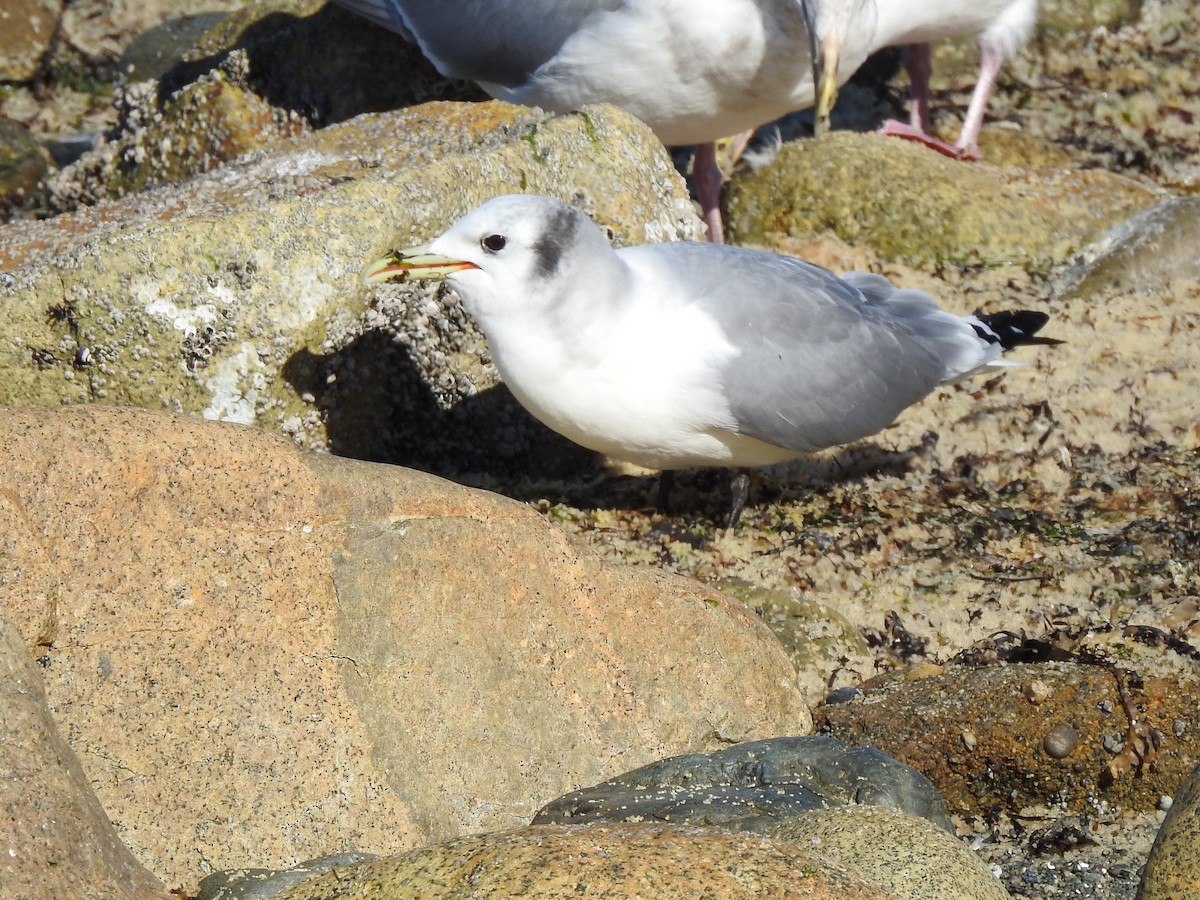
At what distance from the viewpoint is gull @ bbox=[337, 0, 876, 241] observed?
21.0 ft

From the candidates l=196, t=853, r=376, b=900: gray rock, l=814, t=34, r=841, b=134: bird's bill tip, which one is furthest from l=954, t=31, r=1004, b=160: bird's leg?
l=196, t=853, r=376, b=900: gray rock

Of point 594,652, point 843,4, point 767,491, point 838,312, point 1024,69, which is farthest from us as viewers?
point 1024,69

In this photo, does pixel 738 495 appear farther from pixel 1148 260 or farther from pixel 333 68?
pixel 333 68

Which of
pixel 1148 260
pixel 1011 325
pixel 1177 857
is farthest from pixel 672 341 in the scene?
pixel 1148 260

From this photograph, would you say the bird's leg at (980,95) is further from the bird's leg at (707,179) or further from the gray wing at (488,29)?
the gray wing at (488,29)

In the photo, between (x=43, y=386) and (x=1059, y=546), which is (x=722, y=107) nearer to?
(x=1059, y=546)

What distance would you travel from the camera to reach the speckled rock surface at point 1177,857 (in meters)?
3.06

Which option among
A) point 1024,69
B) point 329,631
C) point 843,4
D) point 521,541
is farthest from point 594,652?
point 1024,69

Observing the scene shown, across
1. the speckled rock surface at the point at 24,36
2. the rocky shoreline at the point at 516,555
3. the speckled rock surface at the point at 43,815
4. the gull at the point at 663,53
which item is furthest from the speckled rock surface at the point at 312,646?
the speckled rock surface at the point at 24,36

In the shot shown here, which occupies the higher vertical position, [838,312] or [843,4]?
[843,4]

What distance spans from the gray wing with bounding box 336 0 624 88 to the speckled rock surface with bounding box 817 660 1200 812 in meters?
3.62

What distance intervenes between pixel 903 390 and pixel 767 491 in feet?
2.01

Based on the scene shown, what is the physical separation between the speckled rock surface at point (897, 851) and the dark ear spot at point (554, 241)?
→ 1904 millimetres

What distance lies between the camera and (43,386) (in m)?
4.86
